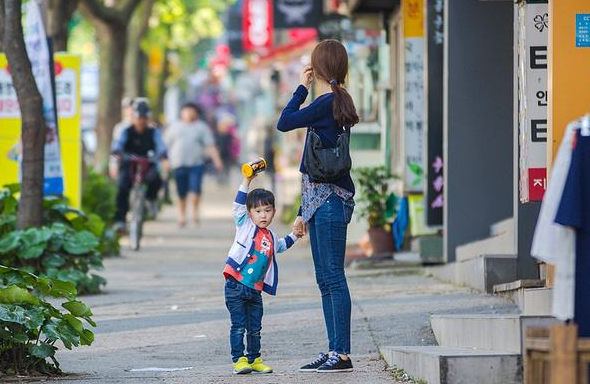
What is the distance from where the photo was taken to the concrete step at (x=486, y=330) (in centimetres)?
793

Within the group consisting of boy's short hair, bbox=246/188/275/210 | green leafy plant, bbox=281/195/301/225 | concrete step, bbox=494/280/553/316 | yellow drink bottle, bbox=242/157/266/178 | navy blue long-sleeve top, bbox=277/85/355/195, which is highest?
navy blue long-sleeve top, bbox=277/85/355/195

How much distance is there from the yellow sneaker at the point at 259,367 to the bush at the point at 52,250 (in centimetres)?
442

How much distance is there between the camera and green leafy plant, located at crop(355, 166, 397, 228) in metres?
16.8

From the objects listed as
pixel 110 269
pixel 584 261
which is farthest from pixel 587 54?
pixel 110 269

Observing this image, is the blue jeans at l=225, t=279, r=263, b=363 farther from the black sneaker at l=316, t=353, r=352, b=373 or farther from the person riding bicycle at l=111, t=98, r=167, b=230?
the person riding bicycle at l=111, t=98, r=167, b=230

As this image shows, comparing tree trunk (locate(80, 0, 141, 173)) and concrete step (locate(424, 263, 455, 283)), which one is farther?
tree trunk (locate(80, 0, 141, 173))

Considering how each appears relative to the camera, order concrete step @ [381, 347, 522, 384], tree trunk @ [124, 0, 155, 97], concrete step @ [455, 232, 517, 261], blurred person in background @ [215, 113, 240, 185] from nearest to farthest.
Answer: concrete step @ [381, 347, 522, 384] → concrete step @ [455, 232, 517, 261] → tree trunk @ [124, 0, 155, 97] → blurred person in background @ [215, 113, 240, 185]

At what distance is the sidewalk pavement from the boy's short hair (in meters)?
0.96

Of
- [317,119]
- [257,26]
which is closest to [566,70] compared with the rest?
[317,119]

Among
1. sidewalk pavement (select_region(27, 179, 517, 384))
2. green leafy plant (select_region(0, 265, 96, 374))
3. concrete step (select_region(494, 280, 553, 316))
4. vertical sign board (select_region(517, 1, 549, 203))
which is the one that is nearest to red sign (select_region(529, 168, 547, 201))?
vertical sign board (select_region(517, 1, 549, 203))

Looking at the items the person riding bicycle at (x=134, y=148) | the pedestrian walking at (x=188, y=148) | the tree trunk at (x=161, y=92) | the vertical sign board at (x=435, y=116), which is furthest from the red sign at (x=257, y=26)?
the vertical sign board at (x=435, y=116)

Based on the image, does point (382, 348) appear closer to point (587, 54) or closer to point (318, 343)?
point (318, 343)

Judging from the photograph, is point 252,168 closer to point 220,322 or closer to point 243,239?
point 243,239

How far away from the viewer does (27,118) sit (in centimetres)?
1368
